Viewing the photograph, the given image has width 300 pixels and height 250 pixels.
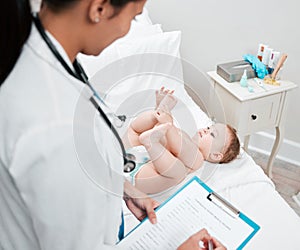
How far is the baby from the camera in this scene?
1.42 meters

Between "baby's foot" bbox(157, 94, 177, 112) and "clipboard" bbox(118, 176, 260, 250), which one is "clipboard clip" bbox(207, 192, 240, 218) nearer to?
"clipboard" bbox(118, 176, 260, 250)

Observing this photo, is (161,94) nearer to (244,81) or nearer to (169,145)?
(169,145)

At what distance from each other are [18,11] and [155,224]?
70 cm

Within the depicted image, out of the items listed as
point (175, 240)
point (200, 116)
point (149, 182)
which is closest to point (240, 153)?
point (200, 116)

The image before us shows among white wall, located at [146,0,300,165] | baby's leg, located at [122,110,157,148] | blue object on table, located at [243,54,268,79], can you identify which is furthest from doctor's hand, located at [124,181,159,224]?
white wall, located at [146,0,300,165]

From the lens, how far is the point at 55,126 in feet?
1.71

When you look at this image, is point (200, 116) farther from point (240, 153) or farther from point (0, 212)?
point (0, 212)

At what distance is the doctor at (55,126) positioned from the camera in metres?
0.52

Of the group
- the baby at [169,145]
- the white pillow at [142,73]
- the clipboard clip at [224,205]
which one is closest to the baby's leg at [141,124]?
the baby at [169,145]

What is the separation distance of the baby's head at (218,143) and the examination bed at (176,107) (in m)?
0.04

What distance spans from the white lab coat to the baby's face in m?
0.99

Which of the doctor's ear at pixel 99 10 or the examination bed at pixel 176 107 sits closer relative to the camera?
the doctor's ear at pixel 99 10

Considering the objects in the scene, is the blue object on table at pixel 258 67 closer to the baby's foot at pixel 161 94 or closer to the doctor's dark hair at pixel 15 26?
the baby's foot at pixel 161 94

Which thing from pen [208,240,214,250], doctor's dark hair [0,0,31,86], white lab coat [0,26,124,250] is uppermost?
doctor's dark hair [0,0,31,86]
